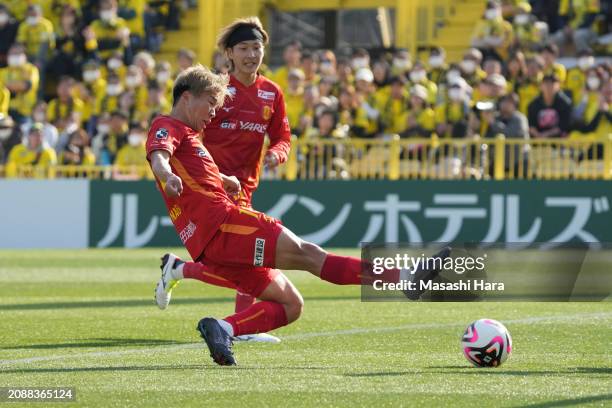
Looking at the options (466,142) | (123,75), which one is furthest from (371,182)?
(123,75)

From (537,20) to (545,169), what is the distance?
15.3 ft

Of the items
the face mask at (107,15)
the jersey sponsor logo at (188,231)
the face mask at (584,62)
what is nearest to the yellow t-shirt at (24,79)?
the face mask at (107,15)

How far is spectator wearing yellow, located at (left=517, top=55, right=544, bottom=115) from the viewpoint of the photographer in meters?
21.5

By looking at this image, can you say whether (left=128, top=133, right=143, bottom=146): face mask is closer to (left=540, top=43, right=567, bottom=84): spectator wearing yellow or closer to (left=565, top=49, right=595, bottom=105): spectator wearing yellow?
(left=540, top=43, right=567, bottom=84): spectator wearing yellow

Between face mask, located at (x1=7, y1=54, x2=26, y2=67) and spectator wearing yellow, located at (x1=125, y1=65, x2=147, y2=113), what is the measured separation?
7.24ft

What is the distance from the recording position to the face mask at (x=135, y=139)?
23.1 metres

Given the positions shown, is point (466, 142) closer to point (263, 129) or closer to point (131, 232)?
point (131, 232)

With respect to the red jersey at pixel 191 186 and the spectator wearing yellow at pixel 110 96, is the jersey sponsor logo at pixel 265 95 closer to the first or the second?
the red jersey at pixel 191 186

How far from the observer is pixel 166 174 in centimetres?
772

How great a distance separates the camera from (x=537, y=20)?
81.0 feet

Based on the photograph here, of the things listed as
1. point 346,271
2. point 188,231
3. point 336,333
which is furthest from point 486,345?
point 336,333

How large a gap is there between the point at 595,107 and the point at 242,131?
473 inches

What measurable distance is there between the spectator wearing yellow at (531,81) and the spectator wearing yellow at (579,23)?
2375 millimetres

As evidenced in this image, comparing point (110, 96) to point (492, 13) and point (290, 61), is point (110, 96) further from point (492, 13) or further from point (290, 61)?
point (492, 13)
